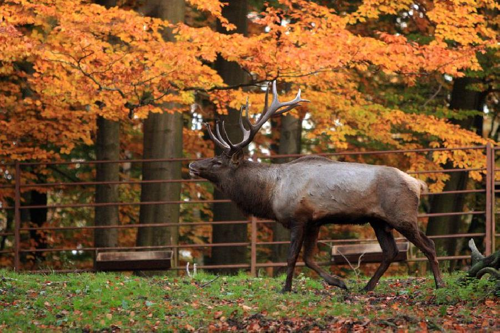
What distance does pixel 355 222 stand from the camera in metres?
10.8

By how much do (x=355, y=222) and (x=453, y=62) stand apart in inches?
217

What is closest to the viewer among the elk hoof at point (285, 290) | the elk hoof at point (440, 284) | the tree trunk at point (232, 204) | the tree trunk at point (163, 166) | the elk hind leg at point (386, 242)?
the elk hoof at point (440, 284)

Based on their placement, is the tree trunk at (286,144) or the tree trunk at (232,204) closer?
the tree trunk at (232,204)

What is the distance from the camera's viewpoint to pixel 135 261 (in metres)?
12.9

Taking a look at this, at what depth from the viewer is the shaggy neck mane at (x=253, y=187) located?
11.1m

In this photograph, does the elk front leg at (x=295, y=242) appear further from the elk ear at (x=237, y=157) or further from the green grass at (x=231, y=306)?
the elk ear at (x=237, y=157)

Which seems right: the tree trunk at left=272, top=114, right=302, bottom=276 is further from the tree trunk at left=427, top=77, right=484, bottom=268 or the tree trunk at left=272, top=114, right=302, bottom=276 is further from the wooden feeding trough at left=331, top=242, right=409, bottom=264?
the wooden feeding trough at left=331, top=242, right=409, bottom=264

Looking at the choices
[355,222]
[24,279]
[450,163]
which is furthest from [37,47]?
[450,163]

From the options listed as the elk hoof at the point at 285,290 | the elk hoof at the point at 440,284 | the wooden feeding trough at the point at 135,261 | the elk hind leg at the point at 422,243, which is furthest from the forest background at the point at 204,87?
the elk hoof at the point at 285,290

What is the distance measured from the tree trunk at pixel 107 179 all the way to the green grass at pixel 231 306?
17.6 ft

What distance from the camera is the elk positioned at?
10586 millimetres

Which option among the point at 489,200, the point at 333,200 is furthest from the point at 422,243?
the point at 489,200

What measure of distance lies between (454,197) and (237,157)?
8.28 m

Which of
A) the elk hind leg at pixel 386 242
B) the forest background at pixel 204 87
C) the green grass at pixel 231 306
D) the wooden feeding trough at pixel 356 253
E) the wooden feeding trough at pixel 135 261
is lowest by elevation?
the green grass at pixel 231 306
